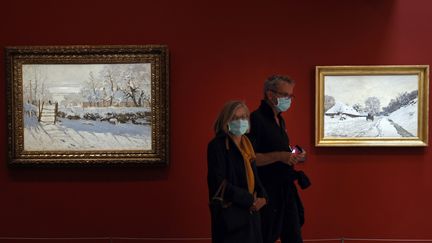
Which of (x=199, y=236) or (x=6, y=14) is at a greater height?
(x=6, y=14)

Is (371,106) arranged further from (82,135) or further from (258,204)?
(82,135)

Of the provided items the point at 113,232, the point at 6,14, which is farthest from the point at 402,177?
the point at 6,14

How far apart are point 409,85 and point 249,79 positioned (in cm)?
142

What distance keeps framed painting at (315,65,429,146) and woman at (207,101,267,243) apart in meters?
1.37

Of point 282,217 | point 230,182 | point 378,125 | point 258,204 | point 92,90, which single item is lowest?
point 282,217

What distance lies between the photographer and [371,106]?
393cm

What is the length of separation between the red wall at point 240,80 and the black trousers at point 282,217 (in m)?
1.02

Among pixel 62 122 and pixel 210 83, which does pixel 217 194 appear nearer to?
Result: pixel 210 83

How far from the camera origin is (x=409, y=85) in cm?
390

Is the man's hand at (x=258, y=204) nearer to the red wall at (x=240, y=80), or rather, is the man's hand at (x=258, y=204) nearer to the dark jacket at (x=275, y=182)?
the dark jacket at (x=275, y=182)

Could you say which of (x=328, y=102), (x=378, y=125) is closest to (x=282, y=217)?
(x=328, y=102)

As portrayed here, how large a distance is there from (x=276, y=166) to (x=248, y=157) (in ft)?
1.25

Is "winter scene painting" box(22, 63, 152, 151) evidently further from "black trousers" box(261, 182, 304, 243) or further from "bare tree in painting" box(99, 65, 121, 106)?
"black trousers" box(261, 182, 304, 243)

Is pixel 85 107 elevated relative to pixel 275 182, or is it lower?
elevated
